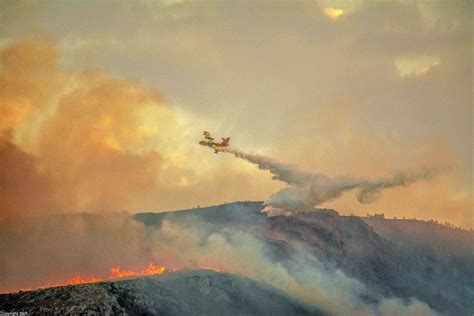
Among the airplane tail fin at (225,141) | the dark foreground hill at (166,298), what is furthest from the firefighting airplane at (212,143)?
the dark foreground hill at (166,298)

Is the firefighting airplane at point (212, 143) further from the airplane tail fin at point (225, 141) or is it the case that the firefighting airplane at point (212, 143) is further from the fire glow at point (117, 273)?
the fire glow at point (117, 273)

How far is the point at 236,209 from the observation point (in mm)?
197000

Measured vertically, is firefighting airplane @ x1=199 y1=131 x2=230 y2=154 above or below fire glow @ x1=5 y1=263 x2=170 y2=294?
above

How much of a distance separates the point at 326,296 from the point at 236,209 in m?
62.4

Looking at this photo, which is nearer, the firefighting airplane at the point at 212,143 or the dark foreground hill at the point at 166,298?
the dark foreground hill at the point at 166,298

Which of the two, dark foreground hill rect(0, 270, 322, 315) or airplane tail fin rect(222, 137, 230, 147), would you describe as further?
airplane tail fin rect(222, 137, 230, 147)

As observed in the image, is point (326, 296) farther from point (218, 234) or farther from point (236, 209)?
point (236, 209)

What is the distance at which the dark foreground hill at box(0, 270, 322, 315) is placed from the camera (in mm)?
92688

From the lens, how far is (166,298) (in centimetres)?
10406

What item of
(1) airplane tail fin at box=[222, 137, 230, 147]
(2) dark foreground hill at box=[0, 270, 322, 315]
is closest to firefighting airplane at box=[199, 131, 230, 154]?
(1) airplane tail fin at box=[222, 137, 230, 147]

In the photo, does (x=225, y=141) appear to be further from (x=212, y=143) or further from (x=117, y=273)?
(x=117, y=273)

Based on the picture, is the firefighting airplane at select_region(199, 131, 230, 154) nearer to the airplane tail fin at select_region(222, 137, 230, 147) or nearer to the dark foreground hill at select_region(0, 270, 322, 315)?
the airplane tail fin at select_region(222, 137, 230, 147)

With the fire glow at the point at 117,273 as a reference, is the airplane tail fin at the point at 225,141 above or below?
above

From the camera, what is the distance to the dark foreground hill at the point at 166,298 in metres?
92.7
